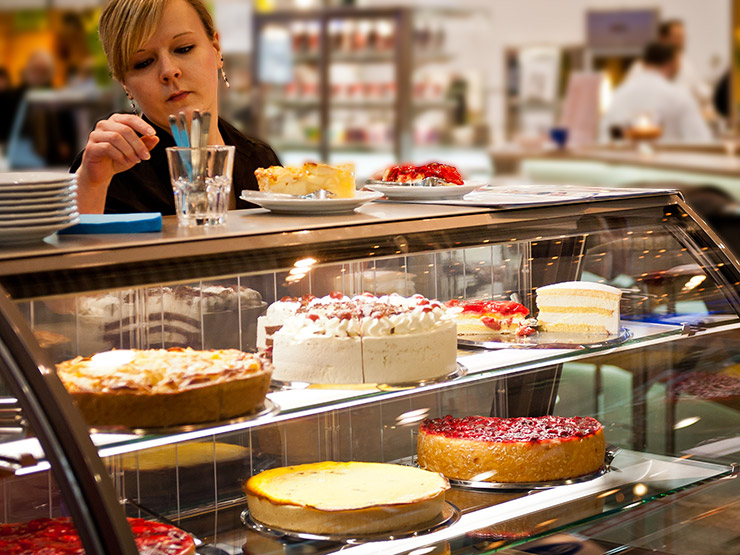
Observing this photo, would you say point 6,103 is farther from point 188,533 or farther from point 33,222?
point 33,222

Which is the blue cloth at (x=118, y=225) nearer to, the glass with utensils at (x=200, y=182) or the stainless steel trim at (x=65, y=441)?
the glass with utensils at (x=200, y=182)

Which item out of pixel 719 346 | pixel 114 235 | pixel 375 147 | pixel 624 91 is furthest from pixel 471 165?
pixel 114 235

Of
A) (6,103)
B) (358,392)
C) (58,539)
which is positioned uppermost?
(6,103)

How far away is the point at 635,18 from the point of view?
11609 millimetres

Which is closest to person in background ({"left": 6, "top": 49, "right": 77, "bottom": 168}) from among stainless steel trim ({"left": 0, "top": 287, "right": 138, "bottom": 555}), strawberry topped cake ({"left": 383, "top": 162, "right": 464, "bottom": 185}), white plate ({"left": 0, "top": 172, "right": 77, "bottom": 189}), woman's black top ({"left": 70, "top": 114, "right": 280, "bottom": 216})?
woman's black top ({"left": 70, "top": 114, "right": 280, "bottom": 216})

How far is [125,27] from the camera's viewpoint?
2.47m

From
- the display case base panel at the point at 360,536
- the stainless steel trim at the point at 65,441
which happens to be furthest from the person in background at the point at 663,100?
the stainless steel trim at the point at 65,441

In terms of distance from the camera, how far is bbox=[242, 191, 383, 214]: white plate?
184cm

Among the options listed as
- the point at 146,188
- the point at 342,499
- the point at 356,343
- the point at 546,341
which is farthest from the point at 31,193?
the point at 146,188

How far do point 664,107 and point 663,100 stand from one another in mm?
87

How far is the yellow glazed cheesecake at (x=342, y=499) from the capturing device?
1.83m

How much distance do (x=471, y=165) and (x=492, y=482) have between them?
9.12 m

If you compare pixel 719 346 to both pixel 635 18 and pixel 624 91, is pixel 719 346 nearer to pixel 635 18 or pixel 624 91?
pixel 624 91

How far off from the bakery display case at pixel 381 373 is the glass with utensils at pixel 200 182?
61 millimetres
